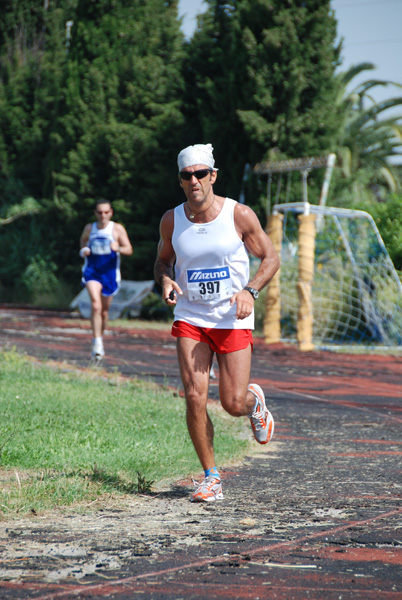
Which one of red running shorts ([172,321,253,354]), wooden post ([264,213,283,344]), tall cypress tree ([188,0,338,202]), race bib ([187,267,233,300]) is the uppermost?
tall cypress tree ([188,0,338,202])

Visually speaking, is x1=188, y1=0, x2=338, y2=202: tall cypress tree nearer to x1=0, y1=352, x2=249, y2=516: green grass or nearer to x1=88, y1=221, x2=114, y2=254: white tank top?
x1=88, y1=221, x2=114, y2=254: white tank top

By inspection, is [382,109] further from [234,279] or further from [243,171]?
[234,279]

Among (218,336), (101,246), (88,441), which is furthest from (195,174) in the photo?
(101,246)

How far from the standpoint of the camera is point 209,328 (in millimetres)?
4992

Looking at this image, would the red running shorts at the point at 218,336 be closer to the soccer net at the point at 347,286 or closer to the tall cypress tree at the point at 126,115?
the soccer net at the point at 347,286

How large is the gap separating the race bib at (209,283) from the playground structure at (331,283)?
982 centimetres

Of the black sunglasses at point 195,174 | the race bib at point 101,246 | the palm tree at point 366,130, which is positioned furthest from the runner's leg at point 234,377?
the palm tree at point 366,130

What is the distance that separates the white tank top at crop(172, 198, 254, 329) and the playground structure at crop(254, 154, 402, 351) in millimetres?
9788

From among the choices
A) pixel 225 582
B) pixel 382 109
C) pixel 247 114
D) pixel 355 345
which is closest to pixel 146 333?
pixel 355 345

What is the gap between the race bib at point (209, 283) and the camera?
4969mm

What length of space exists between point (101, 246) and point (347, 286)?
6.11 m

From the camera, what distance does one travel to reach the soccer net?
15.4 meters

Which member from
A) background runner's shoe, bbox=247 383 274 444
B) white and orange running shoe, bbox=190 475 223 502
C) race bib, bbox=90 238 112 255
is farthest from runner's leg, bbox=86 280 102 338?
white and orange running shoe, bbox=190 475 223 502

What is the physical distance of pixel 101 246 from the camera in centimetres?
1184
